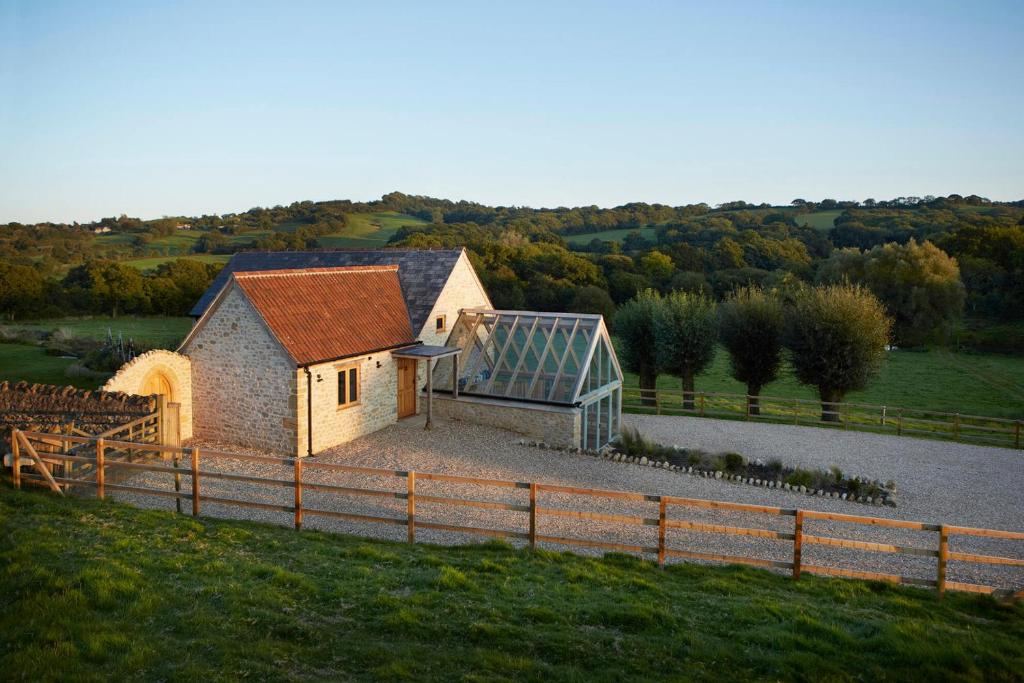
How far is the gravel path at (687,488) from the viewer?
11656mm

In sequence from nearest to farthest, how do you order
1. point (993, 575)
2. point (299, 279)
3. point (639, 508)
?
point (993, 575) < point (639, 508) < point (299, 279)

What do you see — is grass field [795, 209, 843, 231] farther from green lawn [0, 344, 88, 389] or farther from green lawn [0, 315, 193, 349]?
green lawn [0, 344, 88, 389]

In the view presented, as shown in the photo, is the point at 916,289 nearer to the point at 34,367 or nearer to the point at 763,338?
the point at 763,338

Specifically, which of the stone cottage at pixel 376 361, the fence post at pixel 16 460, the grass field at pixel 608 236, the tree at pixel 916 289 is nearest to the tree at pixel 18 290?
the stone cottage at pixel 376 361

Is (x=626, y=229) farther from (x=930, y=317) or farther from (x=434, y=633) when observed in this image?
(x=434, y=633)

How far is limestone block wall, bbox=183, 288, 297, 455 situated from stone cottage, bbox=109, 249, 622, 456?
31 millimetres

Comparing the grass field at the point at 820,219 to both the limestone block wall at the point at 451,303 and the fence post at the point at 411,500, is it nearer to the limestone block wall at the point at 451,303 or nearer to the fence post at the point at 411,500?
the limestone block wall at the point at 451,303

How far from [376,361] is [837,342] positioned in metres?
16.2

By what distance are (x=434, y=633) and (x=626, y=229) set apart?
89.6 m

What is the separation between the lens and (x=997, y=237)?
176 ft

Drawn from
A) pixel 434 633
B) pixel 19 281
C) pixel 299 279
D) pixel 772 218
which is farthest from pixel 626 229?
pixel 434 633

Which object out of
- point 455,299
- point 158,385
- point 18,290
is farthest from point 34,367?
point 18,290

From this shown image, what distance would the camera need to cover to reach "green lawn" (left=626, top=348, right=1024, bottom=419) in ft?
101

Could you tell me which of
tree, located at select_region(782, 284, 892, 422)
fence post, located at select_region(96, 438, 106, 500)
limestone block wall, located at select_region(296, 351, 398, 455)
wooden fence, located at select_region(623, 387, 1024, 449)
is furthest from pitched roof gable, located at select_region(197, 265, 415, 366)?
tree, located at select_region(782, 284, 892, 422)
